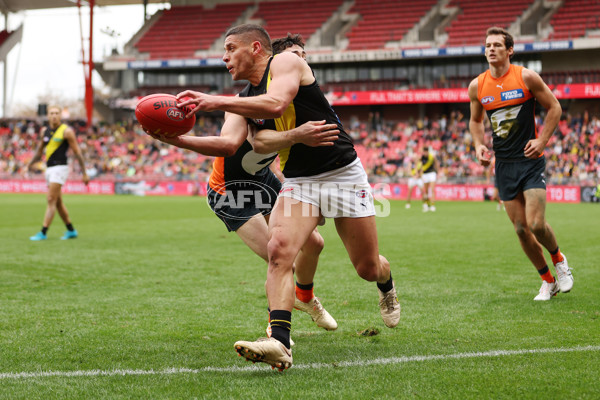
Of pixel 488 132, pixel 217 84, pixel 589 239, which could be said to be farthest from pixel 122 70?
pixel 589 239

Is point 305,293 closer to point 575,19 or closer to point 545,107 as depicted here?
point 545,107

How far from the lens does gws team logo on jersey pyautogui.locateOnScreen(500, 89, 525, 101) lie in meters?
6.79

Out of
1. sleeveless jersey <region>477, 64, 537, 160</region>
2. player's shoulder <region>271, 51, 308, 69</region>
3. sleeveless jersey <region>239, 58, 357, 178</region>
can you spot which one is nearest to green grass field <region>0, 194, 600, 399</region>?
sleeveless jersey <region>239, 58, 357, 178</region>

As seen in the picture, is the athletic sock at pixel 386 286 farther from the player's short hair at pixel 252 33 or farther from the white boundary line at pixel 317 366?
the player's short hair at pixel 252 33

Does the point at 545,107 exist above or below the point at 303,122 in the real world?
above

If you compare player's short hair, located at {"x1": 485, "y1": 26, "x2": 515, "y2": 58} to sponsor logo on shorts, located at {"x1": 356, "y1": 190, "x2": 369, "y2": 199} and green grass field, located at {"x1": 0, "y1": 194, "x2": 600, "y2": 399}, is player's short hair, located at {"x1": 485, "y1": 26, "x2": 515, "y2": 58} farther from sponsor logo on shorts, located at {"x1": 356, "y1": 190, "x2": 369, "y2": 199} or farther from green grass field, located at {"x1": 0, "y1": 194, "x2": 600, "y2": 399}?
sponsor logo on shorts, located at {"x1": 356, "y1": 190, "x2": 369, "y2": 199}

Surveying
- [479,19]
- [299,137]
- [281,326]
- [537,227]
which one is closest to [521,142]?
[537,227]

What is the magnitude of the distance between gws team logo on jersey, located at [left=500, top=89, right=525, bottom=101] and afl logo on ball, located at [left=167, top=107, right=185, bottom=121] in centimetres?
382

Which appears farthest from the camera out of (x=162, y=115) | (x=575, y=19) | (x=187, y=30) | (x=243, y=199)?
(x=187, y=30)

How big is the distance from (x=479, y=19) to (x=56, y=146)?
108 feet

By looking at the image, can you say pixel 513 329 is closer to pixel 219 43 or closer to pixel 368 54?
pixel 368 54

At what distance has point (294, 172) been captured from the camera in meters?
4.76

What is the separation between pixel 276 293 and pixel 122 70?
49.2 meters

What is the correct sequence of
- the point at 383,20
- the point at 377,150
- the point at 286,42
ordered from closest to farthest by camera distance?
the point at 286,42 → the point at 377,150 → the point at 383,20
